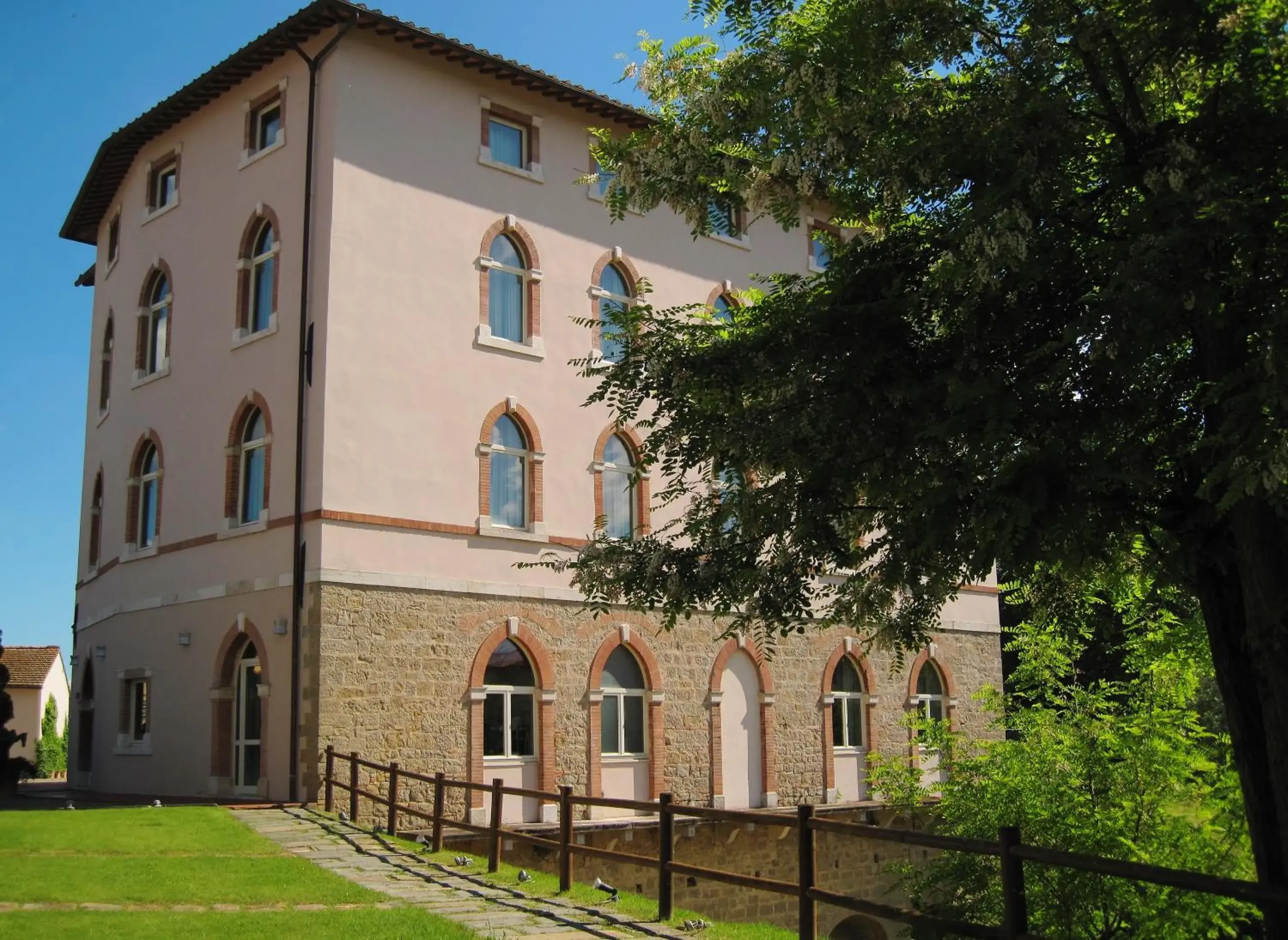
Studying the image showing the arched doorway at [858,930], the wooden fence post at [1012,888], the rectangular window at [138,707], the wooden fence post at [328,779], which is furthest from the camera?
the arched doorway at [858,930]

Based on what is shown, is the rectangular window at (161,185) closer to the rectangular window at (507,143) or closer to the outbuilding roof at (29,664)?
the rectangular window at (507,143)

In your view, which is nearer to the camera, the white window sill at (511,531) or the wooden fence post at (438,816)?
the wooden fence post at (438,816)

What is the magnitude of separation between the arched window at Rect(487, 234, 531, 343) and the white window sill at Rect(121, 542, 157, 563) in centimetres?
713

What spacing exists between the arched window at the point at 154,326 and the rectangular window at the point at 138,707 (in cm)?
561

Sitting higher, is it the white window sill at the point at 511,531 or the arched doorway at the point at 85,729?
the white window sill at the point at 511,531

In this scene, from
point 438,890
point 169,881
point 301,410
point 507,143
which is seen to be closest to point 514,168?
point 507,143

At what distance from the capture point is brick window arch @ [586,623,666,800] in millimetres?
21516

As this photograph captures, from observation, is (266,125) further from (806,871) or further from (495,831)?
(806,871)

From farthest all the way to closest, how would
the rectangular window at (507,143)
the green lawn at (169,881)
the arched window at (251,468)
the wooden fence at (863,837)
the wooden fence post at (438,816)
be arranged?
the rectangular window at (507,143) < the arched window at (251,468) < the wooden fence post at (438,816) < the green lawn at (169,881) < the wooden fence at (863,837)

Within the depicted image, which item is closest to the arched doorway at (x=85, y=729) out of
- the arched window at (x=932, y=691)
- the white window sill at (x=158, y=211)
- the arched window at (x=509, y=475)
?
the white window sill at (x=158, y=211)

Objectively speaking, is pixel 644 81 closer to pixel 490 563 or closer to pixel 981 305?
pixel 981 305

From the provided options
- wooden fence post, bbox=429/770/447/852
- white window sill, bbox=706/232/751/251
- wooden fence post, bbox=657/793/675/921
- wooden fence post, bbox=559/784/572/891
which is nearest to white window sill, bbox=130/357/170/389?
white window sill, bbox=706/232/751/251

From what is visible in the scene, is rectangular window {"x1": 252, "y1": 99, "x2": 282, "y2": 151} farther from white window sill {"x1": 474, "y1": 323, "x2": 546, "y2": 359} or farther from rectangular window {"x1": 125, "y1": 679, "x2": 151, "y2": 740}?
rectangular window {"x1": 125, "y1": 679, "x2": 151, "y2": 740}

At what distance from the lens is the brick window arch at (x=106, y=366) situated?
2691cm
